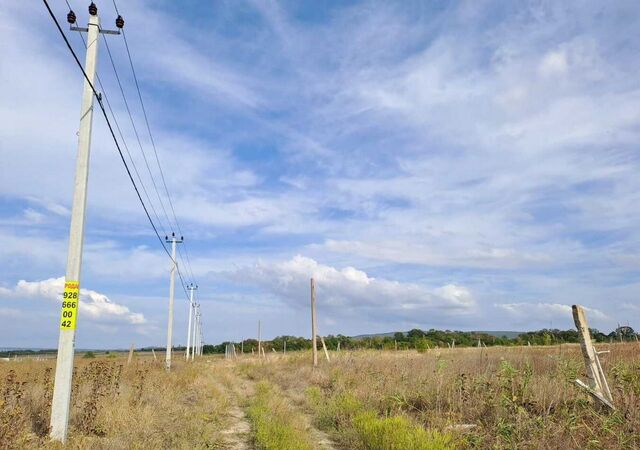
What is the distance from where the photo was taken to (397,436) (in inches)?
299

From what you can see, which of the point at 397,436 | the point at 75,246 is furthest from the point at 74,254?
the point at 397,436

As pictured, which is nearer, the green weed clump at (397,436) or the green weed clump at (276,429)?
the green weed clump at (397,436)

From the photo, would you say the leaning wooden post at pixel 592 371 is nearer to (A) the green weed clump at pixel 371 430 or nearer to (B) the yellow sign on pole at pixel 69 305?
(A) the green weed clump at pixel 371 430

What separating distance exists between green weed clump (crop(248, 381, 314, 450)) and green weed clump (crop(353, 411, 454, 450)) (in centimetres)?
102

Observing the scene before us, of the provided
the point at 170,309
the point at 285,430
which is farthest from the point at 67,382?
the point at 170,309

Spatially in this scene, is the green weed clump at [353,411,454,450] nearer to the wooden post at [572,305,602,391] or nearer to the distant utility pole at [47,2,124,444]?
the wooden post at [572,305,602,391]

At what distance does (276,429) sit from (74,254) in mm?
5036

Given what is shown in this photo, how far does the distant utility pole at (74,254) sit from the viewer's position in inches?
325

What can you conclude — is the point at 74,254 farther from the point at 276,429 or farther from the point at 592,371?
the point at 592,371

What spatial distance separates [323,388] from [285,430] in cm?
859

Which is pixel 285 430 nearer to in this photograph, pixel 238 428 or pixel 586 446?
pixel 238 428

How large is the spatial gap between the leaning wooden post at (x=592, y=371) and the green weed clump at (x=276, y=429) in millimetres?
4795

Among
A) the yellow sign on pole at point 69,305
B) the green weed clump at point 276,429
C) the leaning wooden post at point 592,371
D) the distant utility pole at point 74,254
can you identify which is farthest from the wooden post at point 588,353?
the yellow sign on pole at point 69,305

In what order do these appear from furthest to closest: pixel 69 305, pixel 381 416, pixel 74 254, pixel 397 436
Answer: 1. pixel 381 416
2. pixel 74 254
3. pixel 69 305
4. pixel 397 436
